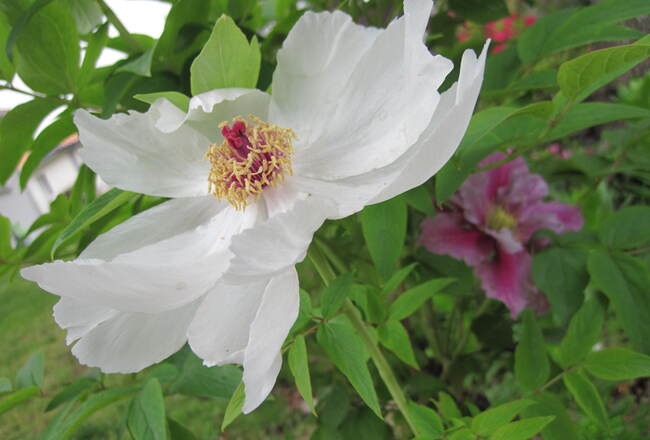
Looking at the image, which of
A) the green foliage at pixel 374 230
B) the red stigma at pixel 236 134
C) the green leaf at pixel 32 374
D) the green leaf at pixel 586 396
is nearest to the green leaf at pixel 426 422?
the green foliage at pixel 374 230

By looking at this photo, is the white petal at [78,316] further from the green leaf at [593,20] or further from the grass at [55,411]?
the green leaf at [593,20]

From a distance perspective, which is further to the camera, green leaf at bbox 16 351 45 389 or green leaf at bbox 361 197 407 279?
green leaf at bbox 16 351 45 389

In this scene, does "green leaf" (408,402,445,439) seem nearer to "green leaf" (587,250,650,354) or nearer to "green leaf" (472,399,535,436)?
"green leaf" (472,399,535,436)

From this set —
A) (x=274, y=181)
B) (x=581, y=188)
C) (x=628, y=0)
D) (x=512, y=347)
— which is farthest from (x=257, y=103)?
(x=581, y=188)

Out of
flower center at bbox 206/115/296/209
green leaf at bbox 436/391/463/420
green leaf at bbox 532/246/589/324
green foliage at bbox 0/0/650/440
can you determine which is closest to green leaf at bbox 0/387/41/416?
green foliage at bbox 0/0/650/440

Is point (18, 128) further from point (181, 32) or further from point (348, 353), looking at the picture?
point (348, 353)

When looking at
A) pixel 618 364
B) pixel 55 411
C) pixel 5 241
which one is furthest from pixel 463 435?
pixel 55 411

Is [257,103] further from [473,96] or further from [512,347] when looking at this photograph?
[512,347]
